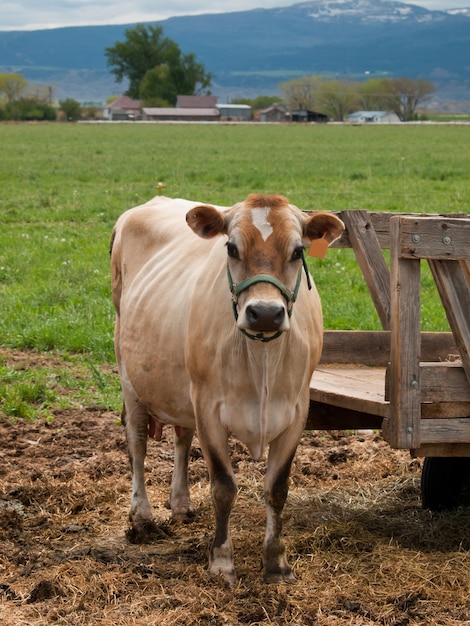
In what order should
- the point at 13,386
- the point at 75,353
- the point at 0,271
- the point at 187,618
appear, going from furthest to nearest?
the point at 0,271 < the point at 75,353 < the point at 13,386 < the point at 187,618

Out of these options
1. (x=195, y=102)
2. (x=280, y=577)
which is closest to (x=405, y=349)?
(x=280, y=577)

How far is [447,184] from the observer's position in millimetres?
25859

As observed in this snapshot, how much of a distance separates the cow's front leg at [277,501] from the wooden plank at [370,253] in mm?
1822

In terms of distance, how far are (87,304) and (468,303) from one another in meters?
6.84

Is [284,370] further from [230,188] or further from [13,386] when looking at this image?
[230,188]

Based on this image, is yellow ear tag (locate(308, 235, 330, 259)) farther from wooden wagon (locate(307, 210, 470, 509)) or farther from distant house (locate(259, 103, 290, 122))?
distant house (locate(259, 103, 290, 122))

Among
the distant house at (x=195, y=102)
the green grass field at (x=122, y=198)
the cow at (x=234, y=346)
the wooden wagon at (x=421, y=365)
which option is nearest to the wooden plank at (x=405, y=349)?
the wooden wagon at (x=421, y=365)

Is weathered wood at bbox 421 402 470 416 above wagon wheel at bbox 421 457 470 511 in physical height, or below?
above

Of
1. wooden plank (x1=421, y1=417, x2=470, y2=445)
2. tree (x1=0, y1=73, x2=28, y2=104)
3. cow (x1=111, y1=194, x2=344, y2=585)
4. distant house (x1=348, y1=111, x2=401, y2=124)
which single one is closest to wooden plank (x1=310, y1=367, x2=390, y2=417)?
wooden plank (x1=421, y1=417, x2=470, y2=445)

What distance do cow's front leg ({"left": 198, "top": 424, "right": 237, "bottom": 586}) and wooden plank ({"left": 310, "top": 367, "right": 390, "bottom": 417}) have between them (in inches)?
30.7

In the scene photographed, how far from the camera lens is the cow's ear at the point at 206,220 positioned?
461 cm

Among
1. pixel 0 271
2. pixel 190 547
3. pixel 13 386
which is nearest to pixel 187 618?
pixel 190 547

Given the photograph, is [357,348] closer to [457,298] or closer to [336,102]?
[457,298]

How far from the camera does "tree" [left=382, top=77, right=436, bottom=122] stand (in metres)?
172
